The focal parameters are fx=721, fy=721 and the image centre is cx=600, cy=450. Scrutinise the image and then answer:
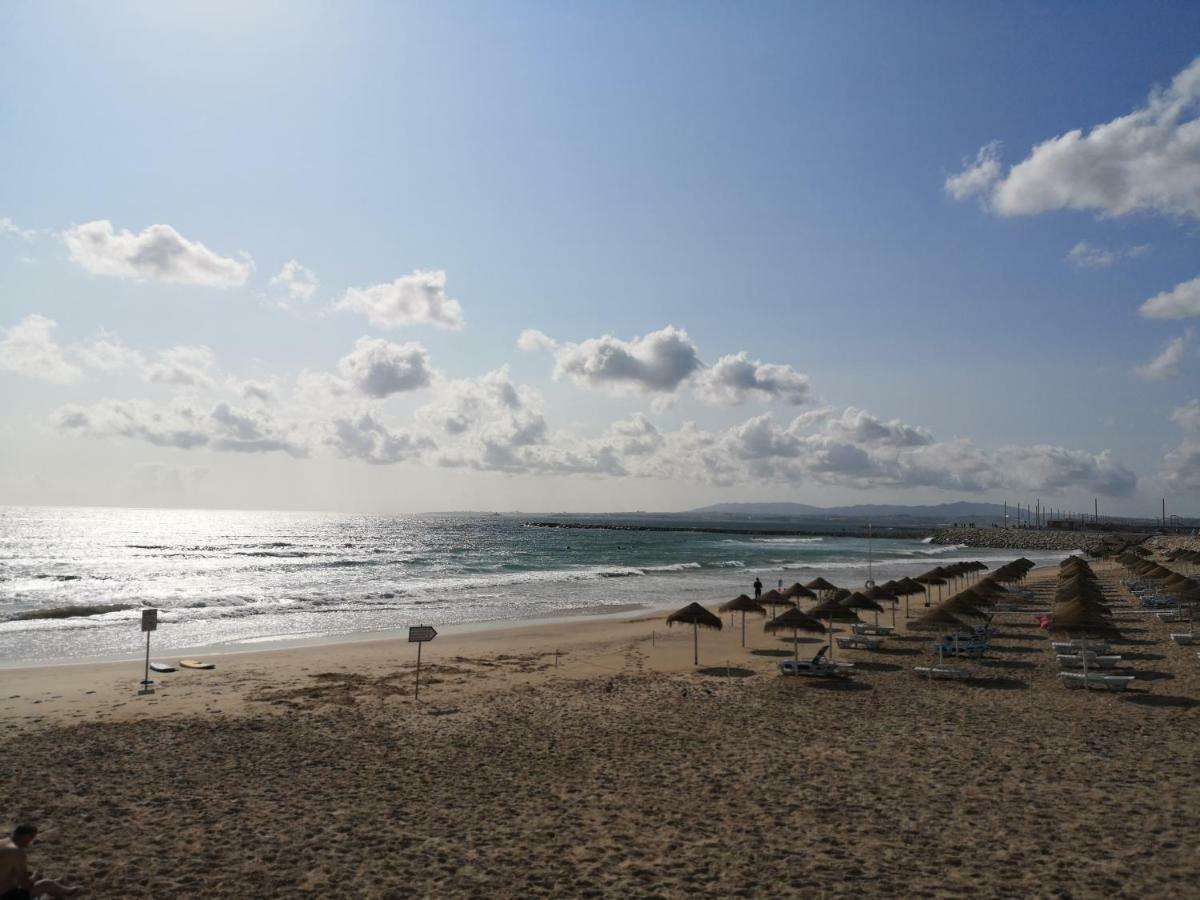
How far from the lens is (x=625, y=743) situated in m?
11.2

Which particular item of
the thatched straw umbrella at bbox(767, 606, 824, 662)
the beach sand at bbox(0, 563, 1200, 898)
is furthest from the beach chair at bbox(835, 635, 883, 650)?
the beach sand at bbox(0, 563, 1200, 898)

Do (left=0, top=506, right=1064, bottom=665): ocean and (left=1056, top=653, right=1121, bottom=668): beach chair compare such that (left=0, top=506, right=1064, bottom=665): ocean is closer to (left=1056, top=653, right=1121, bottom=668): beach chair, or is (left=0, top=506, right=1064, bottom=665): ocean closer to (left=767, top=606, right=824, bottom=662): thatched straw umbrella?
(left=767, top=606, right=824, bottom=662): thatched straw umbrella

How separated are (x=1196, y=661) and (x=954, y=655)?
5.07 meters

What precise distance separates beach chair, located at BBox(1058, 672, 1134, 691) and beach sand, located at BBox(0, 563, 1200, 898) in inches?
11.0

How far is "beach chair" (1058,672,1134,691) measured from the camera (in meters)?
13.9

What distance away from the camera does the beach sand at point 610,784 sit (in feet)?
22.8

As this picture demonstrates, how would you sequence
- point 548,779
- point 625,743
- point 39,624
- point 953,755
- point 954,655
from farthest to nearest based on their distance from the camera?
point 39,624 → point 954,655 → point 625,743 → point 953,755 → point 548,779

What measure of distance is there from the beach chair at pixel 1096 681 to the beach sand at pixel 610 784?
28 centimetres

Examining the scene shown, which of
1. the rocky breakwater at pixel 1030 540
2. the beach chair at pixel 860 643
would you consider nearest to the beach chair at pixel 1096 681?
the beach chair at pixel 860 643

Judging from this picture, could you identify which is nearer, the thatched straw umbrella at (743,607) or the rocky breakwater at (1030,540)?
the thatched straw umbrella at (743,607)

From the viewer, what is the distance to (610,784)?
9406mm

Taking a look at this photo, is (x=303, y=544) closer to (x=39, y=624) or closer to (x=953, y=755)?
(x=39, y=624)

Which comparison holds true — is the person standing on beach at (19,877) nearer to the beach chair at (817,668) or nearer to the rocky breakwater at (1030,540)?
the beach chair at (817,668)

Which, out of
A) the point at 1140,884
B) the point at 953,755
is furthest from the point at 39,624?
the point at 1140,884
